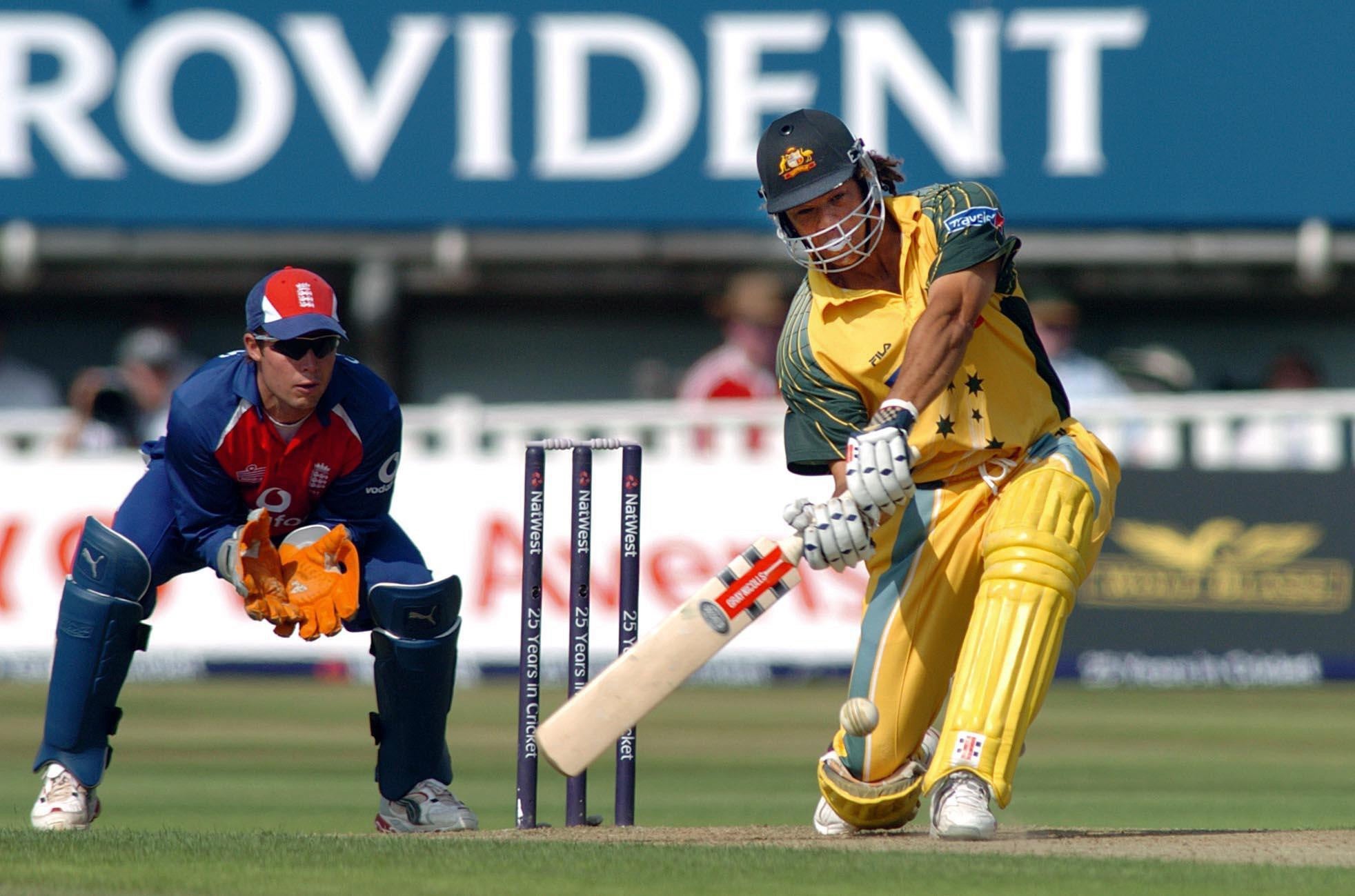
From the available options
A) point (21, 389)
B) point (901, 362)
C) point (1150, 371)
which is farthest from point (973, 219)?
point (21, 389)

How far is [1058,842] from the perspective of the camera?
5.44 meters

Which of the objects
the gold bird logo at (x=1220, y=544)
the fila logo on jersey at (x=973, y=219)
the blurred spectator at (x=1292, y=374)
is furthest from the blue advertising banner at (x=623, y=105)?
the fila logo on jersey at (x=973, y=219)

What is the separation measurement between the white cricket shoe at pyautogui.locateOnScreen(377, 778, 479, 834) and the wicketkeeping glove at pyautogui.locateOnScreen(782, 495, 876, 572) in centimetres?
138

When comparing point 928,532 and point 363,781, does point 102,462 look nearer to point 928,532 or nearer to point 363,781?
point 363,781

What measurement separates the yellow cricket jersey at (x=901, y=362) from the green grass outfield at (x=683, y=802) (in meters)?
1.04

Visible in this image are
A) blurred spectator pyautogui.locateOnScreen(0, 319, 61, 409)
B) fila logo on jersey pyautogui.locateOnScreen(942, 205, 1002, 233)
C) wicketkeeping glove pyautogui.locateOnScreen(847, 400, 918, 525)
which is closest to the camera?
wicketkeeping glove pyautogui.locateOnScreen(847, 400, 918, 525)

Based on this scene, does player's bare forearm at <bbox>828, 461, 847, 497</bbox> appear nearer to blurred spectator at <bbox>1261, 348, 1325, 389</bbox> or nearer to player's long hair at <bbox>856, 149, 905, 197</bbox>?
player's long hair at <bbox>856, 149, 905, 197</bbox>

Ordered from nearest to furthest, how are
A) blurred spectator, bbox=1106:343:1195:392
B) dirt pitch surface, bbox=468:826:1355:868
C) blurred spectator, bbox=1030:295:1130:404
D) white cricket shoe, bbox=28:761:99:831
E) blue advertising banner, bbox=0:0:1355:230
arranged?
1. dirt pitch surface, bbox=468:826:1355:868
2. white cricket shoe, bbox=28:761:99:831
3. blurred spectator, bbox=1030:295:1130:404
4. blurred spectator, bbox=1106:343:1195:392
5. blue advertising banner, bbox=0:0:1355:230

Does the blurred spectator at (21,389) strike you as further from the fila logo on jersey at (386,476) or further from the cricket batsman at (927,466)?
the cricket batsman at (927,466)

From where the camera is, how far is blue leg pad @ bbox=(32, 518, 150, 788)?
19.5 feet

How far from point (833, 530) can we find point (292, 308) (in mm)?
1583

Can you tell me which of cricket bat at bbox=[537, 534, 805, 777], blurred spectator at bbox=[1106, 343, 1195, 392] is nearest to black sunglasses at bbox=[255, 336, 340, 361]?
cricket bat at bbox=[537, 534, 805, 777]

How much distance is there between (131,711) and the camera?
10.5 m

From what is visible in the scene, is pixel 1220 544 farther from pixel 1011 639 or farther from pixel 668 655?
pixel 668 655
